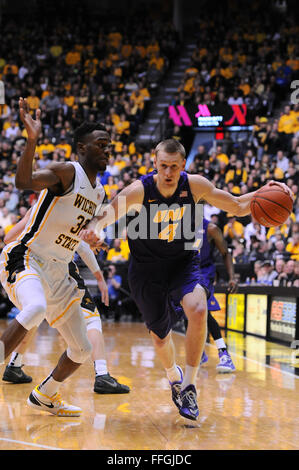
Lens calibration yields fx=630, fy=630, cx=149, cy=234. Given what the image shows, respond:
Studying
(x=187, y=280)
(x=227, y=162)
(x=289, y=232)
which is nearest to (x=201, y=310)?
(x=187, y=280)

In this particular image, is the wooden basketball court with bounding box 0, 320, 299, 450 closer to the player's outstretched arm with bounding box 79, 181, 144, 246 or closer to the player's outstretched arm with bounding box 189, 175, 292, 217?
the player's outstretched arm with bounding box 79, 181, 144, 246

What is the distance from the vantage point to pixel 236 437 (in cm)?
380

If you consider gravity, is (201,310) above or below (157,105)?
below

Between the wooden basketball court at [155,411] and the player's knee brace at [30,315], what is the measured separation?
658mm

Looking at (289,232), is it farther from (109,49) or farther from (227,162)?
(109,49)

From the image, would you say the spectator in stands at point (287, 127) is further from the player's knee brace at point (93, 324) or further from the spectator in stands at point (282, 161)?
the player's knee brace at point (93, 324)

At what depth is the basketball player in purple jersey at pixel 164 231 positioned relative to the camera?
4.37m

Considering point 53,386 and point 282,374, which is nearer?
point 53,386

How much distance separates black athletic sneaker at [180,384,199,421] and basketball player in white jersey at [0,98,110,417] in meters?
0.72

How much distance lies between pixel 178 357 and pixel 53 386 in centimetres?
336

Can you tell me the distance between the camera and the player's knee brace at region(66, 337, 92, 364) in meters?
4.28

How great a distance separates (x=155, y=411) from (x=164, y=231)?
133 cm

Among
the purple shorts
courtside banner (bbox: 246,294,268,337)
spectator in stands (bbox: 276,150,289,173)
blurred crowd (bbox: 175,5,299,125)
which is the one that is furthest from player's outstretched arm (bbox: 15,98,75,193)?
blurred crowd (bbox: 175,5,299,125)

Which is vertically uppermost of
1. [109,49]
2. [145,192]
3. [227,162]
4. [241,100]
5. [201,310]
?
[109,49]
